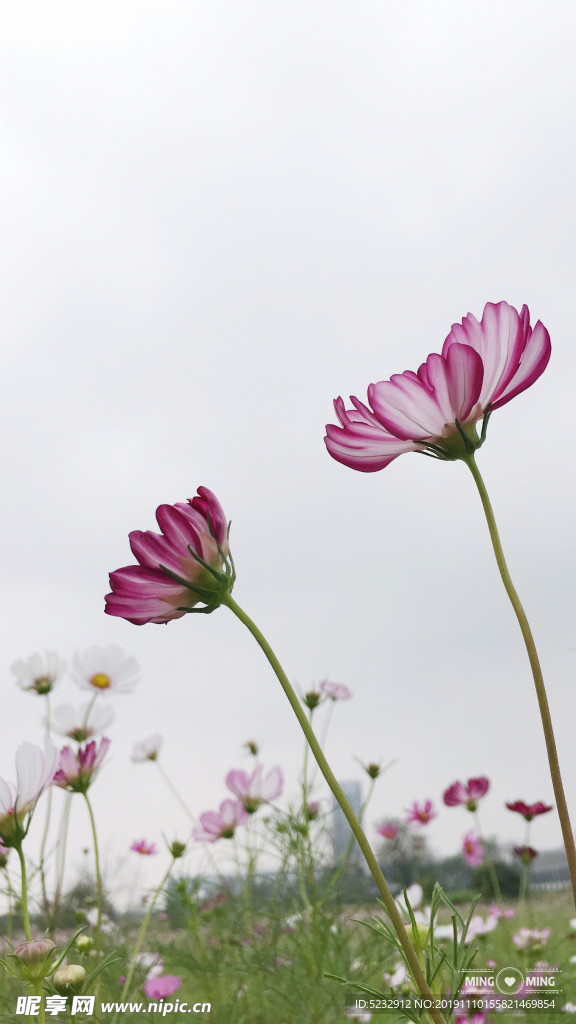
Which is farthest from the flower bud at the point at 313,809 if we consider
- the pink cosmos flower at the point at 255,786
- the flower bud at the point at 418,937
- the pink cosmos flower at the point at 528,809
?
the flower bud at the point at 418,937

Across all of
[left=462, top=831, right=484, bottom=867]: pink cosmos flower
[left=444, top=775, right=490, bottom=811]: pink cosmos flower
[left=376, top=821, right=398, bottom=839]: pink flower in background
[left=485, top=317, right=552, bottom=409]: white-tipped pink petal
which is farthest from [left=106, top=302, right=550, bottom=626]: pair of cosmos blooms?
[left=376, top=821, right=398, bottom=839]: pink flower in background

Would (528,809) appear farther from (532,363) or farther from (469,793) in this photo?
(532,363)

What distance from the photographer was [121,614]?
0.32 m

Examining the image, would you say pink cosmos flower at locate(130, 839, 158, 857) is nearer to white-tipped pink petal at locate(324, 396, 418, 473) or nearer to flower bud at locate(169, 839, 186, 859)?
flower bud at locate(169, 839, 186, 859)

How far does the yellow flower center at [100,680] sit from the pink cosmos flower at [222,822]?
0.78 feet

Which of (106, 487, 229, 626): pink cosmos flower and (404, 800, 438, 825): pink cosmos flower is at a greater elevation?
(106, 487, 229, 626): pink cosmos flower

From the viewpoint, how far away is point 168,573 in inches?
12.7

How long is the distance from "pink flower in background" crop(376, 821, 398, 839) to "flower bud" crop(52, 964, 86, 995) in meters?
1.67

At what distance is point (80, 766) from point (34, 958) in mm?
326

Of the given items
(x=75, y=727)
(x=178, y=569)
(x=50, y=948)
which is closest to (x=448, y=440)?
(x=178, y=569)

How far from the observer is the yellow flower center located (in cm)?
103

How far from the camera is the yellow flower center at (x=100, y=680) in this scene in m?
1.03

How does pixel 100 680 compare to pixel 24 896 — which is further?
pixel 100 680

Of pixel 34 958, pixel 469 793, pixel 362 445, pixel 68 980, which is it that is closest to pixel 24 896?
pixel 34 958
